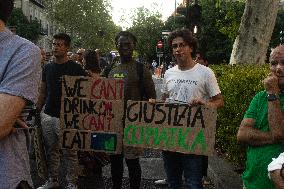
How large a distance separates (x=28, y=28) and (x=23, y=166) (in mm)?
54319

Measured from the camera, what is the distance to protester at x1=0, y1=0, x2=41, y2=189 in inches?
75.0

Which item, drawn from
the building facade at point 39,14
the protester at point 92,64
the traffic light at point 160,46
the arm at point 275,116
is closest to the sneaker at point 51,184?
the protester at point 92,64

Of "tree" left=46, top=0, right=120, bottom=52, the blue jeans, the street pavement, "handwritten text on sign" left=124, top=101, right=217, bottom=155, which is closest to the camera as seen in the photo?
the blue jeans

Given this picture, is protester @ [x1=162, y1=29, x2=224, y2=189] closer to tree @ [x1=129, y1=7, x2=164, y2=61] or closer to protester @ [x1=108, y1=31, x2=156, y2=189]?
protester @ [x1=108, y1=31, x2=156, y2=189]

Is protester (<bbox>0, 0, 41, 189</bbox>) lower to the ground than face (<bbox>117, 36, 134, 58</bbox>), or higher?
lower

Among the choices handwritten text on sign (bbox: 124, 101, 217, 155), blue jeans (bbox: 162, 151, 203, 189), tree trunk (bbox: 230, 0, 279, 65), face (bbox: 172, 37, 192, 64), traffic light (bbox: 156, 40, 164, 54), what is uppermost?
traffic light (bbox: 156, 40, 164, 54)

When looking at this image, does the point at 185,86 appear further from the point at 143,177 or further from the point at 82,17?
the point at 82,17

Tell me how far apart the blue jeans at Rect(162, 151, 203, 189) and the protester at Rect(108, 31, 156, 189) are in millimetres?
753

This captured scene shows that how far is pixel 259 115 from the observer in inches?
124

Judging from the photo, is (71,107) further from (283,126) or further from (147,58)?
(147,58)

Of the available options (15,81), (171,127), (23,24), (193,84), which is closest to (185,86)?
(193,84)

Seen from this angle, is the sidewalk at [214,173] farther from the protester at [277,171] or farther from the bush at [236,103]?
the protester at [277,171]

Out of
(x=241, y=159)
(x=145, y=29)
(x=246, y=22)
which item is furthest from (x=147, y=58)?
(x=241, y=159)

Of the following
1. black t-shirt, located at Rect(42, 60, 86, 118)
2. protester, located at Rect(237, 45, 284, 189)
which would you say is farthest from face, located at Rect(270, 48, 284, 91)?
black t-shirt, located at Rect(42, 60, 86, 118)
